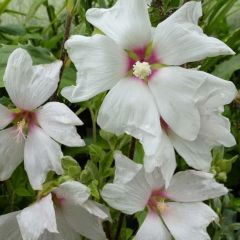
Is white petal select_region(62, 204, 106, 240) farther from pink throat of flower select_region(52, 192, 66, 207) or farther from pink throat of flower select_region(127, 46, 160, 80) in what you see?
pink throat of flower select_region(127, 46, 160, 80)

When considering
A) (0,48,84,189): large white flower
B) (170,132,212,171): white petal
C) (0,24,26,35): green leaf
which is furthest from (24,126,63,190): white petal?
(0,24,26,35): green leaf

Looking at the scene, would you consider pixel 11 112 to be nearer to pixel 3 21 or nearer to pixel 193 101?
pixel 193 101

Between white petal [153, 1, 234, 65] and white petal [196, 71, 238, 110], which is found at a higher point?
white petal [153, 1, 234, 65]

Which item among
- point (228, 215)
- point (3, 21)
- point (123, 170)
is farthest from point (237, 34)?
point (3, 21)

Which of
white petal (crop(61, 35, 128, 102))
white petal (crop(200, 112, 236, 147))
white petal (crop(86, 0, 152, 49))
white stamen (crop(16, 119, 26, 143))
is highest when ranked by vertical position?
white petal (crop(86, 0, 152, 49))

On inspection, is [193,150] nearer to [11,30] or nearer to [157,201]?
[157,201]

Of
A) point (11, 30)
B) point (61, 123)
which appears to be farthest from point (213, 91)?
point (11, 30)
